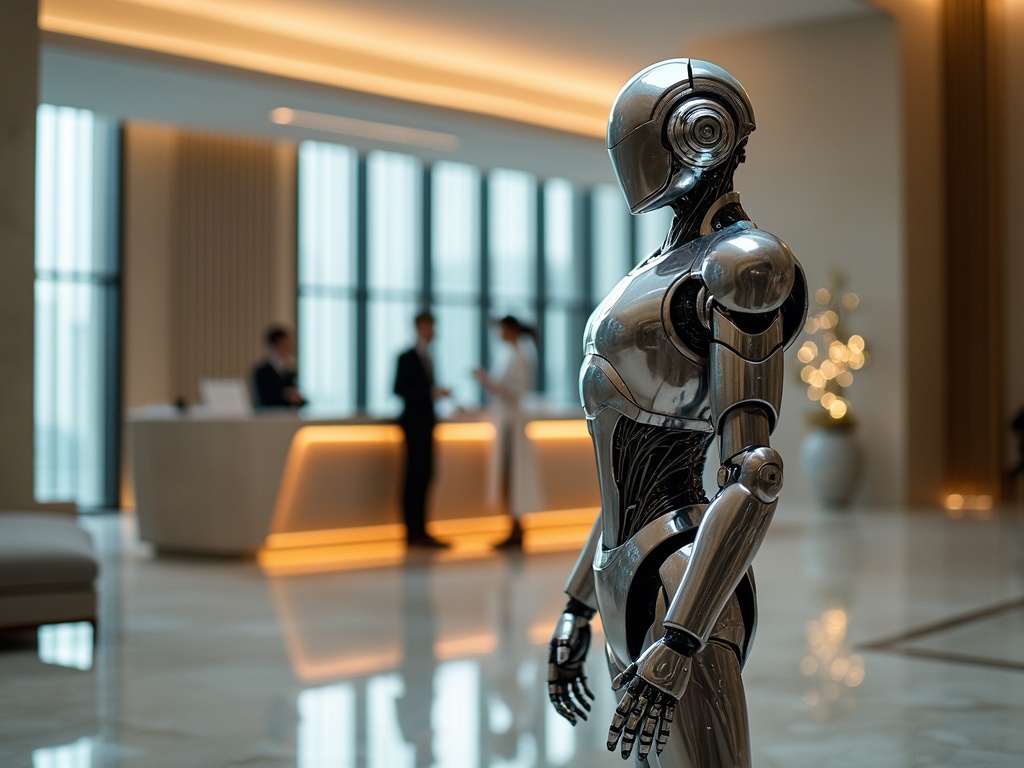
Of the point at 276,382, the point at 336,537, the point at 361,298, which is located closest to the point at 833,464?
the point at 336,537

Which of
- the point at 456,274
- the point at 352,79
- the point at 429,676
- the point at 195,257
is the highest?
the point at 352,79

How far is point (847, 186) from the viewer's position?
1333cm

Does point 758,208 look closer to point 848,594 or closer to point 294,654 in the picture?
point 848,594

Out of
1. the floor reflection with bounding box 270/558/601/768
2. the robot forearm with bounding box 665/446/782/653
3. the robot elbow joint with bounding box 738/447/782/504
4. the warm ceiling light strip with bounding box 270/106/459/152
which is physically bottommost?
the floor reflection with bounding box 270/558/601/768

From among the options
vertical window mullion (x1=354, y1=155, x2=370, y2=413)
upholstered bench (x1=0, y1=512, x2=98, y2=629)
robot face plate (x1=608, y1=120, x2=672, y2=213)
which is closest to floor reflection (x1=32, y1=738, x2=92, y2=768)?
upholstered bench (x1=0, y1=512, x2=98, y2=629)

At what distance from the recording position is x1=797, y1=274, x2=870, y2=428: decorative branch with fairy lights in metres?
12.9

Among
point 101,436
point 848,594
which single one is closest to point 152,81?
point 101,436

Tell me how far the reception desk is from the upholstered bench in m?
3.60

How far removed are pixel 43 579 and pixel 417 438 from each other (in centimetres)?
484

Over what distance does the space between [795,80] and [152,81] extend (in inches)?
275

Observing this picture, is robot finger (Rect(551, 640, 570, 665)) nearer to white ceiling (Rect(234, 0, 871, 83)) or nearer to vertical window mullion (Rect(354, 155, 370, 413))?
white ceiling (Rect(234, 0, 871, 83))

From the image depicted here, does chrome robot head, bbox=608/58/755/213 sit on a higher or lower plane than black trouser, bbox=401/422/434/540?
higher

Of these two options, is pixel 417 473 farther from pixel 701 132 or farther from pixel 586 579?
pixel 701 132

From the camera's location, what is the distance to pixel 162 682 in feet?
16.4
